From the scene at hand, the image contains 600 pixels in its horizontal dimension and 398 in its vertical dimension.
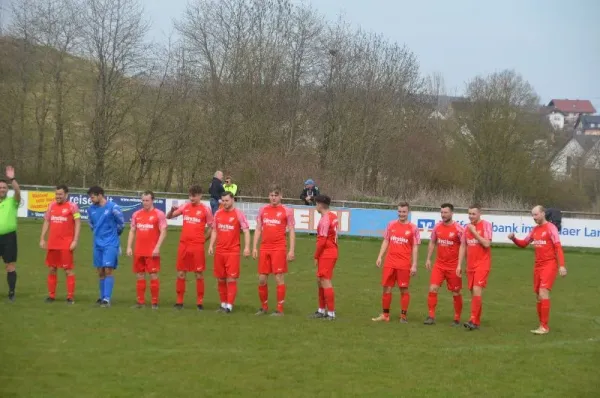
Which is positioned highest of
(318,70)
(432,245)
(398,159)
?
(318,70)

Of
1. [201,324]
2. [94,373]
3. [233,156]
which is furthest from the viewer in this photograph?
[233,156]

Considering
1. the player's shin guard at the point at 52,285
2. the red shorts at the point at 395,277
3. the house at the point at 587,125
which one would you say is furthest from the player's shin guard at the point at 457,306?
Answer: the house at the point at 587,125

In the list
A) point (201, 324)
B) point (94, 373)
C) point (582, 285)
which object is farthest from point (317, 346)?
point (582, 285)

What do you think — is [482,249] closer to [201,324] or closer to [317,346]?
[317,346]

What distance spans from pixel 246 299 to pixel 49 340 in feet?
18.0

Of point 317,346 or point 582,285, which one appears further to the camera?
point 582,285

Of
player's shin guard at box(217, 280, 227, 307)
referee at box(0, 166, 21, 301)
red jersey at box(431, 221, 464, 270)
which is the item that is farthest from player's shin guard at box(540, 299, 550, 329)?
referee at box(0, 166, 21, 301)

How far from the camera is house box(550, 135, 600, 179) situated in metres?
52.1

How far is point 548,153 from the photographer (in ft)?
169

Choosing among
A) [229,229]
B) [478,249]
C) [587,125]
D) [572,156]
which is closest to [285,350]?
[229,229]

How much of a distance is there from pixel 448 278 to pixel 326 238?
2.21m

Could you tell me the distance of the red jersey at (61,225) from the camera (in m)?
14.1

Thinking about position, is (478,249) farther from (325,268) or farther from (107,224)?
(107,224)

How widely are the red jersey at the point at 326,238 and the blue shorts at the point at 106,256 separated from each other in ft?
11.9
